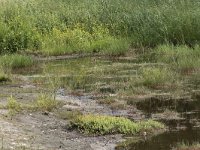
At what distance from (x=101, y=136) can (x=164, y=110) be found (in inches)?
110

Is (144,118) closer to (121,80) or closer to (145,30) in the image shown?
(121,80)

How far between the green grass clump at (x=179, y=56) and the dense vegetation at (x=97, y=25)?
1.05m

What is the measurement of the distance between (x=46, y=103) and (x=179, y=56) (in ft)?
24.4

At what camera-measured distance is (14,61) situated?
2038 centimetres

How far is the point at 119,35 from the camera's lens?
24.6 metres

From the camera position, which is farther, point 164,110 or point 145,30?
point 145,30

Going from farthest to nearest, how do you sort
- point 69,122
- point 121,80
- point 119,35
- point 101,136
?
point 119,35 → point 121,80 → point 69,122 → point 101,136

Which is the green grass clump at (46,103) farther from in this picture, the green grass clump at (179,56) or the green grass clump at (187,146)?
the green grass clump at (179,56)

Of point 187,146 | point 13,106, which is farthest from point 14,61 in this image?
point 187,146

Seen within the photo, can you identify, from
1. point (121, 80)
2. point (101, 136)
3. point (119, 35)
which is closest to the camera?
point (101, 136)

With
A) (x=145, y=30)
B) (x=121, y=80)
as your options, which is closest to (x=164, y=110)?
(x=121, y=80)

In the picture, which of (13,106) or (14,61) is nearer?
(13,106)

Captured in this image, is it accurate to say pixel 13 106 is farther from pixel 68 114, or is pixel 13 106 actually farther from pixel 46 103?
pixel 68 114

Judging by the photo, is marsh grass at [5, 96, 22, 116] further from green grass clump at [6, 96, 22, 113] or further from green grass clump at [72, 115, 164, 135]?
green grass clump at [72, 115, 164, 135]
